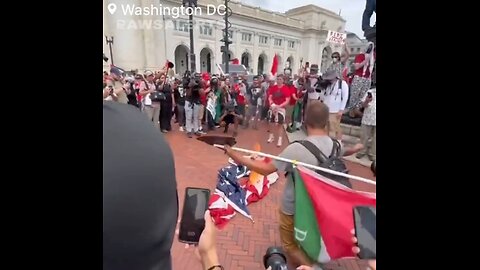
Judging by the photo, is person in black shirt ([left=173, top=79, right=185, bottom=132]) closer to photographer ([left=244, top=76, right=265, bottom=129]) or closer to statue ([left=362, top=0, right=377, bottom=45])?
photographer ([left=244, top=76, right=265, bottom=129])

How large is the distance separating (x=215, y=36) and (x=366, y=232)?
44.1 m

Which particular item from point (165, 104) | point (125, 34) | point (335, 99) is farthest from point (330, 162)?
point (125, 34)

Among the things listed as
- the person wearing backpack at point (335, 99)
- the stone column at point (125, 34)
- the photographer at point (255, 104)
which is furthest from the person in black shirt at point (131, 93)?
the stone column at point (125, 34)

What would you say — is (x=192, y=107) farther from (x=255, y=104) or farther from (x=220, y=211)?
(x=220, y=211)

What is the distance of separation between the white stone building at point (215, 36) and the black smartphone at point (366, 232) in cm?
1535

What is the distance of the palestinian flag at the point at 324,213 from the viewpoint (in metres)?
1.86

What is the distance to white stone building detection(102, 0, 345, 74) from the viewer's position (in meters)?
27.7
